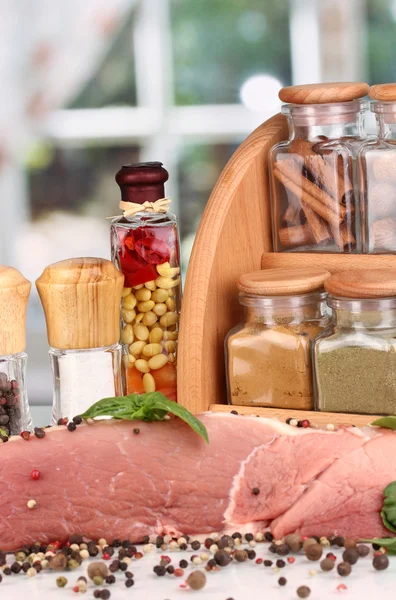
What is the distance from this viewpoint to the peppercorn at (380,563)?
0.89 m

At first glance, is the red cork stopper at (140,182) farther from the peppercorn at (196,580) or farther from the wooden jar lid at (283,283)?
the peppercorn at (196,580)

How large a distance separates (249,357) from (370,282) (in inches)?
6.6

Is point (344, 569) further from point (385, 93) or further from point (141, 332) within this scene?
point (385, 93)

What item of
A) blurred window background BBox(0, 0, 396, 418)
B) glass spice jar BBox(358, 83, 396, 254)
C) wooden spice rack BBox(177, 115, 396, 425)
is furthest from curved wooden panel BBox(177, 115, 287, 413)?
blurred window background BBox(0, 0, 396, 418)

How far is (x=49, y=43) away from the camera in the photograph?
2697 millimetres

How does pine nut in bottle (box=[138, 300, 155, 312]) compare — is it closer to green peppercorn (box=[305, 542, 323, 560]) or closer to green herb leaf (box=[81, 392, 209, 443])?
green herb leaf (box=[81, 392, 209, 443])

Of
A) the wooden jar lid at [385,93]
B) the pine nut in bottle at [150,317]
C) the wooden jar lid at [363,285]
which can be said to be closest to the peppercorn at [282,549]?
the wooden jar lid at [363,285]

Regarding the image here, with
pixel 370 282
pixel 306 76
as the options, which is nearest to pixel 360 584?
pixel 370 282

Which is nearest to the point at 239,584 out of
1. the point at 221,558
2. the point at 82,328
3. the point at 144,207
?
the point at 221,558

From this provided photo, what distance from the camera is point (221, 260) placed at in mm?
1241

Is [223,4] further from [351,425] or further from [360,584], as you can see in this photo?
[360,584]

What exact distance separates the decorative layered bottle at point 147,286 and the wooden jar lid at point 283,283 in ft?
0.37

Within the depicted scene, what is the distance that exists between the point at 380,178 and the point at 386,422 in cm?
32

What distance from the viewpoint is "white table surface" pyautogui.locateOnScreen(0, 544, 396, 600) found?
2.82 ft
